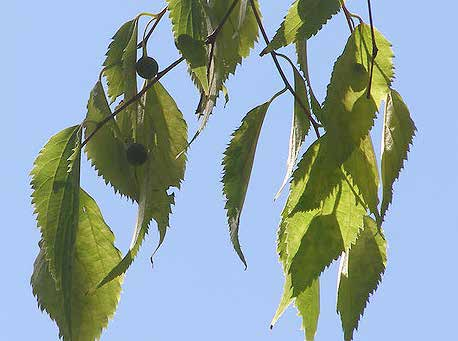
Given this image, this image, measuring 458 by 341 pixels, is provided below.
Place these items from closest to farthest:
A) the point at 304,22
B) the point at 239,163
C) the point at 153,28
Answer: the point at 304,22 < the point at 239,163 < the point at 153,28

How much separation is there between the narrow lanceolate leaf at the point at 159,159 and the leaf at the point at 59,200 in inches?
3.0

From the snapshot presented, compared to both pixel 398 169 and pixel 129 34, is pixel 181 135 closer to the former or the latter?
pixel 129 34

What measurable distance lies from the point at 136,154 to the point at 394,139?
37 centimetres

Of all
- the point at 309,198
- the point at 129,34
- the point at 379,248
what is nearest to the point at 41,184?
the point at 129,34

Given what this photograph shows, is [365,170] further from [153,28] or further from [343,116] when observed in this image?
[153,28]

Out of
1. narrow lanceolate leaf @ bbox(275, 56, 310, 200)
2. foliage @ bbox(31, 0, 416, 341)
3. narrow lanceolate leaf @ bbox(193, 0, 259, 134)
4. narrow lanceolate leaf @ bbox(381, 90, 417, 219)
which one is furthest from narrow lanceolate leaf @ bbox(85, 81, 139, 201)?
narrow lanceolate leaf @ bbox(381, 90, 417, 219)

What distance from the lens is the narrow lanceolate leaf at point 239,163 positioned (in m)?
1.41

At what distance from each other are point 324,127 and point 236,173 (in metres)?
0.16

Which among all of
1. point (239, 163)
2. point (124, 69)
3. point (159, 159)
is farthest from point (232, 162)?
point (124, 69)

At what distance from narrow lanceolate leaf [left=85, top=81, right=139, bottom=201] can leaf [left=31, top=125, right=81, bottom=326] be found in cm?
3

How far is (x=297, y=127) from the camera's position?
1.47 m

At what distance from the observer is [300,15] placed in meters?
1.38

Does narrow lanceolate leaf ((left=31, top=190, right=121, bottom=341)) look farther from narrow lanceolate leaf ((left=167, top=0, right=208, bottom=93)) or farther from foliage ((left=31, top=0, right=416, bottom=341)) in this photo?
narrow lanceolate leaf ((left=167, top=0, right=208, bottom=93))

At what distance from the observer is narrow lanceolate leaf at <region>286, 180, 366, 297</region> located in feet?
4.55
